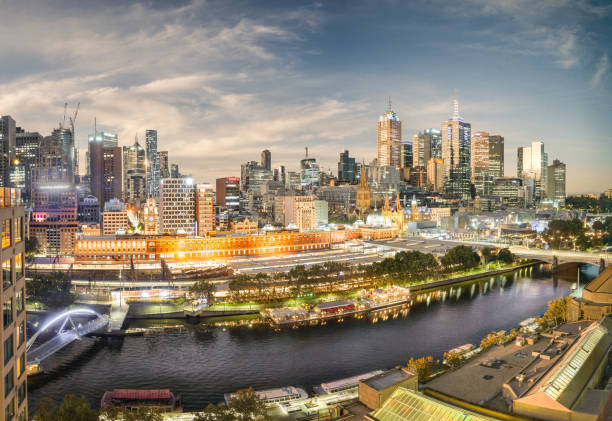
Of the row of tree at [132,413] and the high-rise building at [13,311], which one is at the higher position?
the high-rise building at [13,311]

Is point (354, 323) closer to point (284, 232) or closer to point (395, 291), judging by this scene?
point (395, 291)

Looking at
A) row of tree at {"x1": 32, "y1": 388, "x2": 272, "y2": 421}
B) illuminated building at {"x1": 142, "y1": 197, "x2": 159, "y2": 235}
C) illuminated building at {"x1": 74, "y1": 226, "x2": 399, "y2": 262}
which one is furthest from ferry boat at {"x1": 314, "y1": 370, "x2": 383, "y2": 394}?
illuminated building at {"x1": 142, "y1": 197, "x2": 159, "y2": 235}

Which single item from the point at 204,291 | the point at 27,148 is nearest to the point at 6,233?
the point at 204,291

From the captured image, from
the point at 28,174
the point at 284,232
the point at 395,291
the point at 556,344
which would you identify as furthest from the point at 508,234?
the point at 28,174

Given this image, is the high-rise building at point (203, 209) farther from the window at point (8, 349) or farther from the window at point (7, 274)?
the window at point (8, 349)

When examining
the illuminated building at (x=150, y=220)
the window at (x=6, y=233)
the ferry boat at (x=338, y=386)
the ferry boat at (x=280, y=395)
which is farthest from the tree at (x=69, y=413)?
the illuminated building at (x=150, y=220)

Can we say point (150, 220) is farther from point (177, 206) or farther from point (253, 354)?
point (253, 354)
